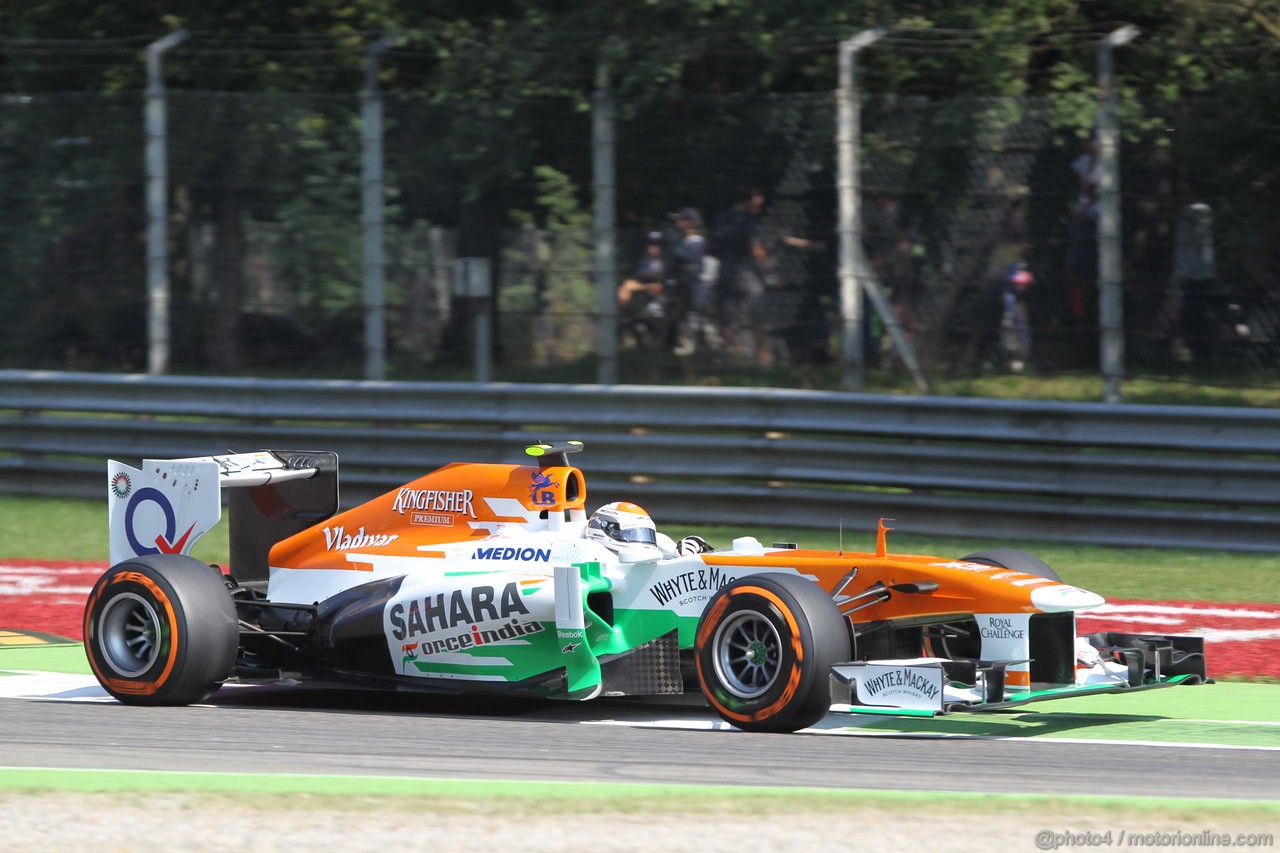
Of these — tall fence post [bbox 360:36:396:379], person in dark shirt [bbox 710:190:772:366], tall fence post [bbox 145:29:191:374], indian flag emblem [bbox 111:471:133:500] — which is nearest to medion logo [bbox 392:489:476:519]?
indian flag emblem [bbox 111:471:133:500]

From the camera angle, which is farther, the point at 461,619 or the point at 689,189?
the point at 689,189

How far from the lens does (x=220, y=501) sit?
9.14m

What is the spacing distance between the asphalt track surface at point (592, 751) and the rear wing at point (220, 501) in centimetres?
99

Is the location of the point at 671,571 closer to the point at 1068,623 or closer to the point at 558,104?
the point at 1068,623

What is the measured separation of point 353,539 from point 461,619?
930 mm

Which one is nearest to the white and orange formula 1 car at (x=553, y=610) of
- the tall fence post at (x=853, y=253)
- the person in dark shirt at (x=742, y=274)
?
the person in dark shirt at (x=742, y=274)

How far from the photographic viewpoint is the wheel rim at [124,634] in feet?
28.1

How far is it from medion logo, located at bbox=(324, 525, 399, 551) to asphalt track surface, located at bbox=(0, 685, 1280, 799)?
0.75m

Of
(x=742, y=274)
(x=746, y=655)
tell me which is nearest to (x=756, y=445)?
(x=742, y=274)

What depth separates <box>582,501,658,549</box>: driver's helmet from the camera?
832 cm

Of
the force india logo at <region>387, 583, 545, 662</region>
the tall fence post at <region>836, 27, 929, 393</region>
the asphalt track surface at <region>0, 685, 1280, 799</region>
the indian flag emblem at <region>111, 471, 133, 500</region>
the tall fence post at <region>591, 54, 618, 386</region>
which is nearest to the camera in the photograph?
the asphalt track surface at <region>0, 685, 1280, 799</region>

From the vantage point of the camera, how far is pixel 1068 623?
7473 mm

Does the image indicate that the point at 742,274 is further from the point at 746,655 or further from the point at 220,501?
the point at 746,655

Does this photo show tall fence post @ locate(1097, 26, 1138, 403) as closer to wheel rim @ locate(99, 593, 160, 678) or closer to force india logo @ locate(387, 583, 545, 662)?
force india logo @ locate(387, 583, 545, 662)
